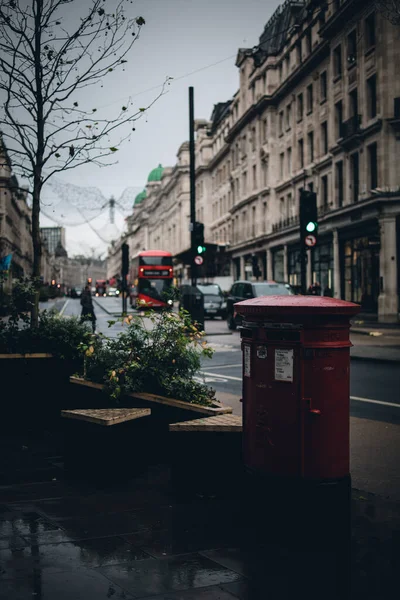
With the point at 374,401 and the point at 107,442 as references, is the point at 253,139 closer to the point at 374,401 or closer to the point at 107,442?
the point at 374,401

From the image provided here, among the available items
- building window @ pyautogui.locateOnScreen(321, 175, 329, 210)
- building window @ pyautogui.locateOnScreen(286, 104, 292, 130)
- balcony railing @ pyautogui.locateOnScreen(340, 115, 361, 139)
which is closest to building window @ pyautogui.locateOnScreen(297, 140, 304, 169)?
building window @ pyautogui.locateOnScreen(286, 104, 292, 130)

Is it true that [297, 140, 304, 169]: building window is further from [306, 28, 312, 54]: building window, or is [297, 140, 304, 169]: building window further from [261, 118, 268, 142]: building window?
[261, 118, 268, 142]: building window

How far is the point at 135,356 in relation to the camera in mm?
6492

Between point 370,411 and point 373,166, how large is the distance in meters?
27.8

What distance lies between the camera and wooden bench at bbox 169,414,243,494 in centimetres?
520

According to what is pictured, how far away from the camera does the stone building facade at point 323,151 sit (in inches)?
1303

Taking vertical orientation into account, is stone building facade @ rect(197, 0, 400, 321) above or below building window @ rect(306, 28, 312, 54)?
below

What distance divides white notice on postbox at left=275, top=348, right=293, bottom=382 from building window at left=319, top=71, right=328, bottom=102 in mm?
39732

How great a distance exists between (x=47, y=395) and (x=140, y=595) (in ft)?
16.3

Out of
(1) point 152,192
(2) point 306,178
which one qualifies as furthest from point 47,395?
(1) point 152,192

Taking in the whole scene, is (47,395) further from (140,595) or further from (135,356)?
(140,595)

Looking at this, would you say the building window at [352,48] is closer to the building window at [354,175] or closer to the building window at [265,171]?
the building window at [354,175]

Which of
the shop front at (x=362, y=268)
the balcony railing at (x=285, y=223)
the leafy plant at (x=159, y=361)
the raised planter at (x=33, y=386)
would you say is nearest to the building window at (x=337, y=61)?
the shop front at (x=362, y=268)

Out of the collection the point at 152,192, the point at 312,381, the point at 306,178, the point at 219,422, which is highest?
the point at 152,192
